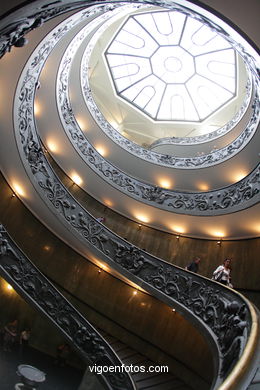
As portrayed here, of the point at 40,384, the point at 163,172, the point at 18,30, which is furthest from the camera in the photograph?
the point at 163,172

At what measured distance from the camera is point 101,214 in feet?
45.9

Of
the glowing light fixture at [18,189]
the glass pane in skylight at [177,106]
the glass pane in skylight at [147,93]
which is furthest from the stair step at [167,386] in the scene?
the glass pane in skylight at [147,93]

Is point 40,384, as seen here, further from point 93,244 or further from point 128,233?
point 128,233

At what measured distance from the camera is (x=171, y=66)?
17969 mm

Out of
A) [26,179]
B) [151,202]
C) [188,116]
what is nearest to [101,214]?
[151,202]

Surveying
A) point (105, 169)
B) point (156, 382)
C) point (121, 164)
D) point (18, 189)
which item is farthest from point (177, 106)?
point (156, 382)

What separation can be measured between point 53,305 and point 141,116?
1357 centimetres

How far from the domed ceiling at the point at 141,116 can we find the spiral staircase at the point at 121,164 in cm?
6

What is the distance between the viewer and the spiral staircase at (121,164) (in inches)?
215

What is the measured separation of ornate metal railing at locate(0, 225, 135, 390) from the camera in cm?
841

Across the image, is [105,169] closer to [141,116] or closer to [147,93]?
[141,116]

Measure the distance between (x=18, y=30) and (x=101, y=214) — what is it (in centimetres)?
1034

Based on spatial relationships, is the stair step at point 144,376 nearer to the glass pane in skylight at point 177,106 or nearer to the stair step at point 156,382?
the stair step at point 156,382

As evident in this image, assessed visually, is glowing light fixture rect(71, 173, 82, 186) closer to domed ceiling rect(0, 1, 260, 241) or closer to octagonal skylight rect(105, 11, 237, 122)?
domed ceiling rect(0, 1, 260, 241)
